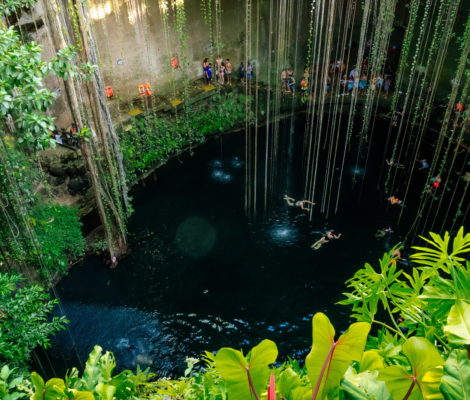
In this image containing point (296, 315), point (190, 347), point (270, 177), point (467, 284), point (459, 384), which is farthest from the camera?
point (270, 177)

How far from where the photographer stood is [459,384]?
0.99 metres

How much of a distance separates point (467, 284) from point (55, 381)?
1.57 meters

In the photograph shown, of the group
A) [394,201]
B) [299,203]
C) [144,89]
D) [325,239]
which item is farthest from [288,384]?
[144,89]

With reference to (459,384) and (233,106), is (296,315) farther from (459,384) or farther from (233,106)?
(233,106)

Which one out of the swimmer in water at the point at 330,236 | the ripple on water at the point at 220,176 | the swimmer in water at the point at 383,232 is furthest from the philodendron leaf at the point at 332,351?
the ripple on water at the point at 220,176

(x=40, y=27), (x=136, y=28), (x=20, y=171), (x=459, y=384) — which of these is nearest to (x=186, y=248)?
→ (x=20, y=171)

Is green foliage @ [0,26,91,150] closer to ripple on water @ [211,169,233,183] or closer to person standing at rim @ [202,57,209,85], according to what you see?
ripple on water @ [211,169,233,183]

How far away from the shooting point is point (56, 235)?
652 cm

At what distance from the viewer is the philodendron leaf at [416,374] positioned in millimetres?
1101

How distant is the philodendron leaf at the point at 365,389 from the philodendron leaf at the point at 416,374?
32 millimetres

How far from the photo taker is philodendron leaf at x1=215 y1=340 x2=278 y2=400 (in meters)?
1.18

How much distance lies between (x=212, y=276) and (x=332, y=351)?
5.56m

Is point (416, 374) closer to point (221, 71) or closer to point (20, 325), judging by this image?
point (20, 325)

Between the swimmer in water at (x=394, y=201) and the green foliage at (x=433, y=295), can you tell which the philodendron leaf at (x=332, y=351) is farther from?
the swimmer in water at (x=394, y=201)
